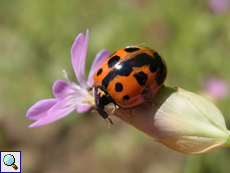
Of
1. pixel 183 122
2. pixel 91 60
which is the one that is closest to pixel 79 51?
pixel 183 122

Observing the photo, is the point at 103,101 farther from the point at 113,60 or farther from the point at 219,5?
the point at 219,5

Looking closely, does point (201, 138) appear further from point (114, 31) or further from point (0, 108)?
point (0, 108)

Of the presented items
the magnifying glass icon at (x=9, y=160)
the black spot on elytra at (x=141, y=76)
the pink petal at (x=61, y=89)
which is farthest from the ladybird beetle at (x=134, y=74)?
the magnifying glass icon at (x=9, y=160)

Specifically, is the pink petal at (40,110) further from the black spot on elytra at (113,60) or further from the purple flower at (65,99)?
the black spot on elytra at (113,60)

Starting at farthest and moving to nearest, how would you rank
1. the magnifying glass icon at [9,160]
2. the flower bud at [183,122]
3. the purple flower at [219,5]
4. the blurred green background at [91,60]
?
the purple flower at [219,5], the blurred green background at [91,60], the magnifying glass icon at [9,160], the flower bud at [183,122]

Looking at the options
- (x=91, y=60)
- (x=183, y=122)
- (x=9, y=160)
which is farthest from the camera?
(x=91, y=60)

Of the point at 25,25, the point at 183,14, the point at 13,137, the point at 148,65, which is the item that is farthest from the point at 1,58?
the point at 148,65
